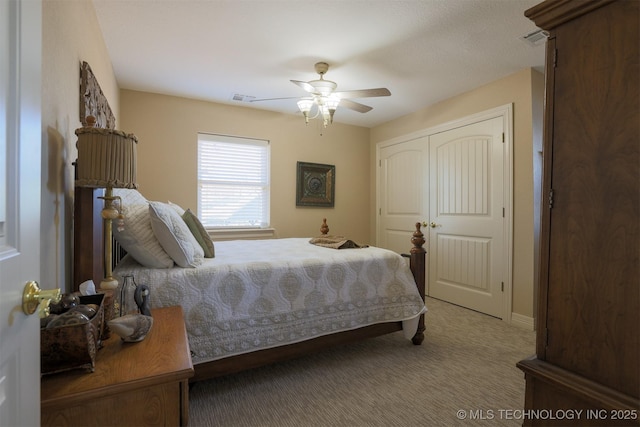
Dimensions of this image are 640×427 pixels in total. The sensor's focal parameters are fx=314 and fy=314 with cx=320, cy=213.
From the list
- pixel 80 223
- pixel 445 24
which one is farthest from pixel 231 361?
pixel 445 24

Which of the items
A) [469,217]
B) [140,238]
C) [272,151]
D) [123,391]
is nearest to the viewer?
[123,391]

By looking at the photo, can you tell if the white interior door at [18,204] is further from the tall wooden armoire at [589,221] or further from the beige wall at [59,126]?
the tall wooden armoire at [589,221]

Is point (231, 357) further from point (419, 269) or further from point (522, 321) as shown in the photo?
point (522, 321)

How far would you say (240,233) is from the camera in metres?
4.06

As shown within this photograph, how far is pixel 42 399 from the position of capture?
0.78 m

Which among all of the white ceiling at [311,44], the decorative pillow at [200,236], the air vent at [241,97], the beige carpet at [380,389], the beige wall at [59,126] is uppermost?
the white ceiling at [311,44]

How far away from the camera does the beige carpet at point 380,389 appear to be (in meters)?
1.64

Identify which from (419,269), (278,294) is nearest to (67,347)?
(278,294)

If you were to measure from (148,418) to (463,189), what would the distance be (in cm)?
353

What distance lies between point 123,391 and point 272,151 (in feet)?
12.1

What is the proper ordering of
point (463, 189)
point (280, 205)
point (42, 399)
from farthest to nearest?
point (280, 205)
point (463, 189)
point (42, 399)

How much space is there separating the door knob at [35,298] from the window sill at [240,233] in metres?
3.25

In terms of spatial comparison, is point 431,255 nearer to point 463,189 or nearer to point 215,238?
point 463,189

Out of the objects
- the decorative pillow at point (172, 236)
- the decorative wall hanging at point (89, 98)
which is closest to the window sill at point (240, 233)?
the decorative wall hanging at point (89, 98)
